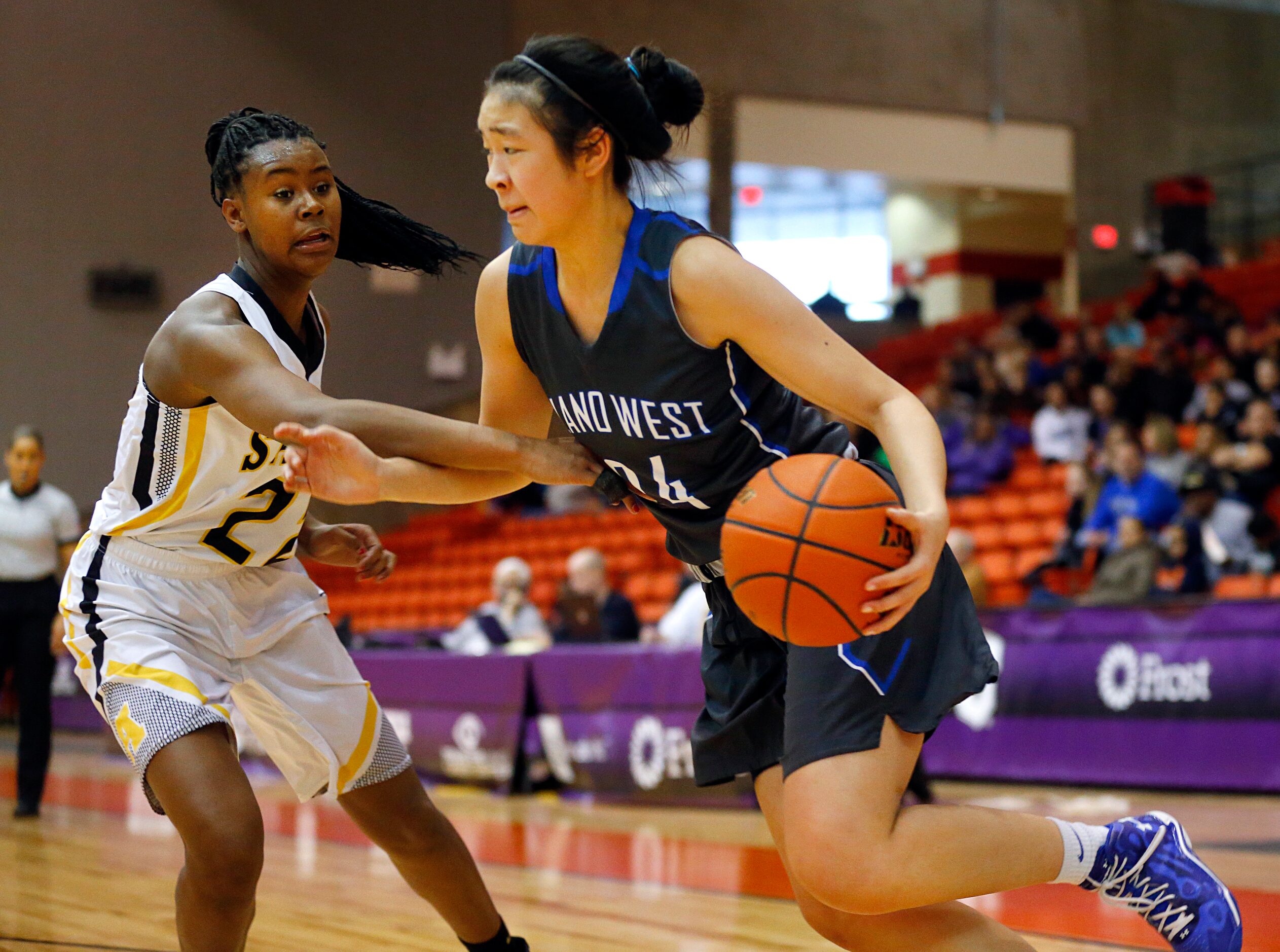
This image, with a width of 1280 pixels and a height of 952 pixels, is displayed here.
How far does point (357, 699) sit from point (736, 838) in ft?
11.0

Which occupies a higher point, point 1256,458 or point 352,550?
point 1256,458

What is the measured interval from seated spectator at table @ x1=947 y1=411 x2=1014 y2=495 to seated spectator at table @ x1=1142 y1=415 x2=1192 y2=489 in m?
2.30

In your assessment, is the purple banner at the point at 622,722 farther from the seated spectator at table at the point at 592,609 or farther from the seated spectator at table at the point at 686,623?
the seated spectator at table at the point at 592,609

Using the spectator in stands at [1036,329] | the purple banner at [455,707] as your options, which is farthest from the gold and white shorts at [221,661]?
the spectator in stands at [1036,329]

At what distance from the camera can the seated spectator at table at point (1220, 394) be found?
9.79 meters

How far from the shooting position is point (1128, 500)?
361 inches

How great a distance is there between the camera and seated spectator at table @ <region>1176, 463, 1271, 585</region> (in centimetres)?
823

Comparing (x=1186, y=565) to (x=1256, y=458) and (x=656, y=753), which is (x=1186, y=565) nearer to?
(x=1256, y=458)

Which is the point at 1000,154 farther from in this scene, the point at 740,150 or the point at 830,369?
the point at 830,369

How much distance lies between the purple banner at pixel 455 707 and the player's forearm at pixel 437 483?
17.8ft

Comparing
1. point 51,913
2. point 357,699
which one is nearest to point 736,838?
point 51,913

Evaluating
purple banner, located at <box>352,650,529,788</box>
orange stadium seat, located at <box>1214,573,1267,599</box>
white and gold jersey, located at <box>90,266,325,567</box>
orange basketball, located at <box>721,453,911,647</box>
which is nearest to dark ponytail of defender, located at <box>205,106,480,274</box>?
white and gold jersey, located at <box>90,266,325,567</box>

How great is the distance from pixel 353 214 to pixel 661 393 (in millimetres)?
1095

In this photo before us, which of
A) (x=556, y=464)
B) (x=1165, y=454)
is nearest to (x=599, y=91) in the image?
(x=556, y=464)
